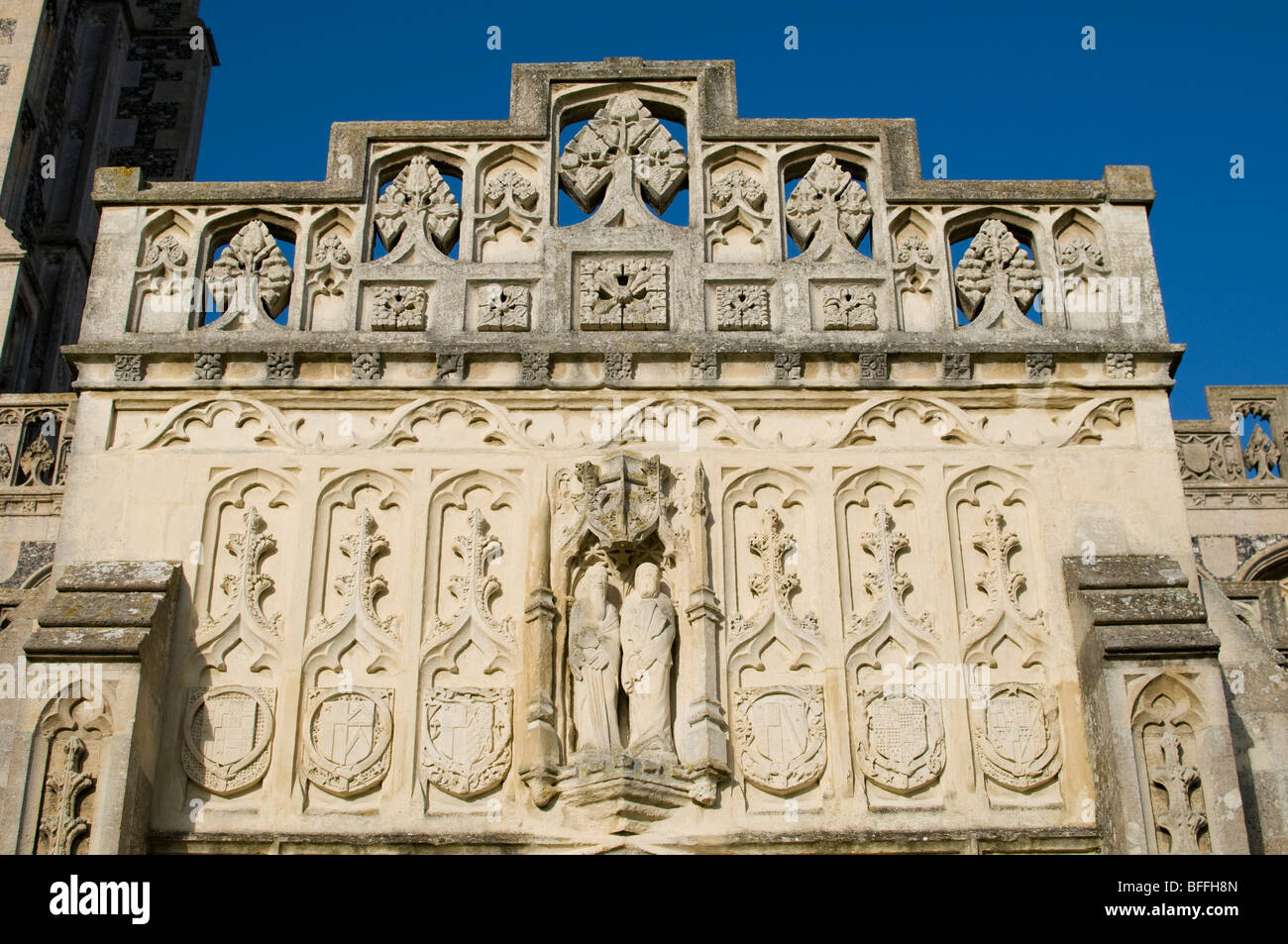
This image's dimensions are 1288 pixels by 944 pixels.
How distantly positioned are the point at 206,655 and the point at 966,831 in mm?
5479

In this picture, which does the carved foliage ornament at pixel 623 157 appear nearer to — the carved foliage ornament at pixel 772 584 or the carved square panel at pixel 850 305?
the carved square panel at pixel 850 305

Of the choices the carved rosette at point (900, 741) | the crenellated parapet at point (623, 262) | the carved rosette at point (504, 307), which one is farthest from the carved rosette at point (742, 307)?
the carved rosette at point (900, 741)

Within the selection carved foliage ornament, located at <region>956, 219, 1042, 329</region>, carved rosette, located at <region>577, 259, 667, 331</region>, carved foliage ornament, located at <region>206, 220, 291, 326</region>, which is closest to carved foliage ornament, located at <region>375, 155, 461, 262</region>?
carved foliage ornament, located at <region>206, 220, 291, 326</region>

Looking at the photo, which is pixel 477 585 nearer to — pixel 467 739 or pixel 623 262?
pixel 467 739

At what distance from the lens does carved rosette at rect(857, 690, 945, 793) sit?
40.8ft

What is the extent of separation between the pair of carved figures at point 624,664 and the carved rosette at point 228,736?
219 centimetres

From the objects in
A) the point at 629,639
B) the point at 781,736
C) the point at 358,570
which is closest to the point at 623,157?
the point at 358,570

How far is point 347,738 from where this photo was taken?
12.6 m

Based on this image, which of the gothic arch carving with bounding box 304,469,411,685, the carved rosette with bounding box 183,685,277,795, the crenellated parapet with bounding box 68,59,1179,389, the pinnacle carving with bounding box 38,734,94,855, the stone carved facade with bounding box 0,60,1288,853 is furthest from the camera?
the crenellated parapet with bounding box 68,59,1179,389

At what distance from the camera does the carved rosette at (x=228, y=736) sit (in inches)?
491

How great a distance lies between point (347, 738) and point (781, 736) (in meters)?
3.03

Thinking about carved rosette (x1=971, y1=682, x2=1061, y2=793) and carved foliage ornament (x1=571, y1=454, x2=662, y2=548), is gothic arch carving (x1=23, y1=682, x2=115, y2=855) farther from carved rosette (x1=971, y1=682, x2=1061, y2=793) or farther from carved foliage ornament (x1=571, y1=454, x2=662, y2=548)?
carved rosette (x1=971, y1=682, x2=1061, y2=793)

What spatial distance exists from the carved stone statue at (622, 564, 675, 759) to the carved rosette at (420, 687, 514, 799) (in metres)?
0.88

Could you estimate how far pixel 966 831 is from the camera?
40.0ft
